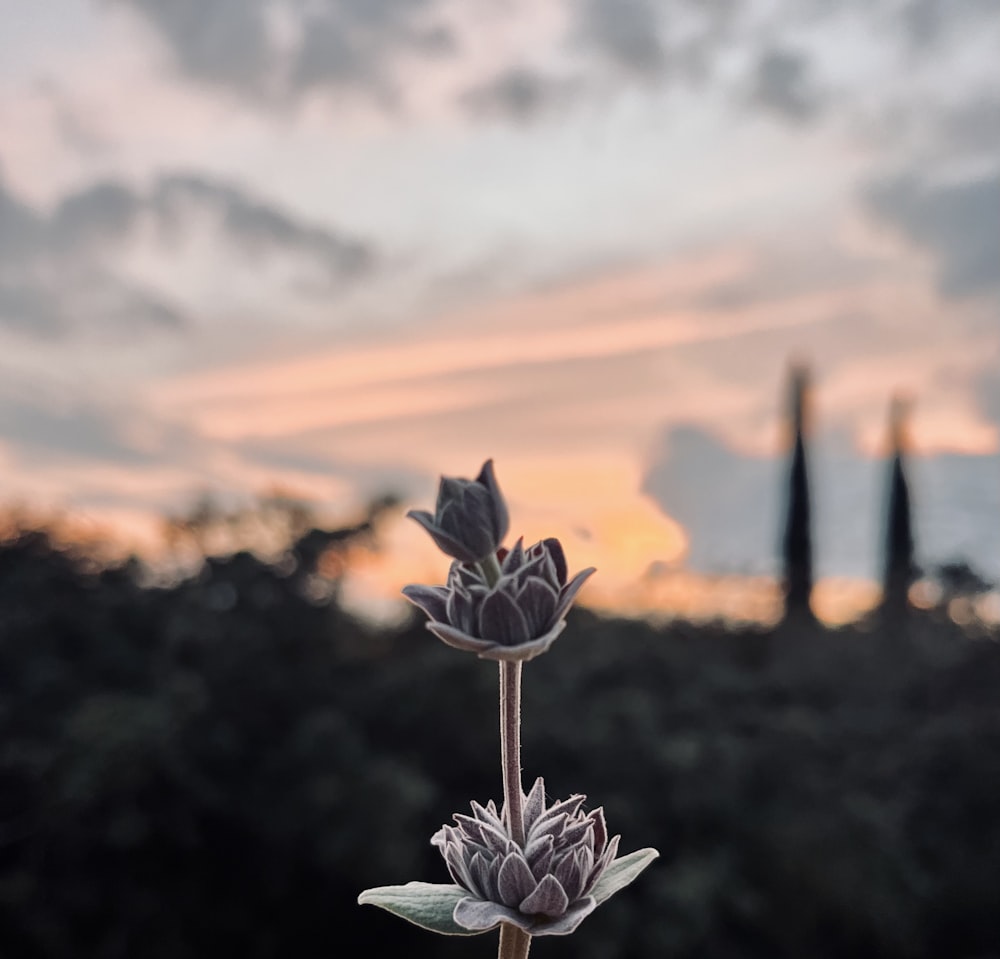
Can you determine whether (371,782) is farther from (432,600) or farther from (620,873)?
(432,600)

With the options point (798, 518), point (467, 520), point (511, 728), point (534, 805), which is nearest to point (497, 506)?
point (467, 520)

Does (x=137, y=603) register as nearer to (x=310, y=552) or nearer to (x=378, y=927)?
(x=310, y=552)

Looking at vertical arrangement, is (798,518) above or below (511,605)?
above

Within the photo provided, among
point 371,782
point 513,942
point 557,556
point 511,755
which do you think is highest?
point 557,556

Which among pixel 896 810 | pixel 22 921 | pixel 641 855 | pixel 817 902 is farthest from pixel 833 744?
pixel 641 855

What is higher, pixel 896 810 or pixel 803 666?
pixel 803 666

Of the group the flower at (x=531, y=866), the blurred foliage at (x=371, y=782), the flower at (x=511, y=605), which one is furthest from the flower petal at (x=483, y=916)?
the blurred foliage at (x=371, y=782)
